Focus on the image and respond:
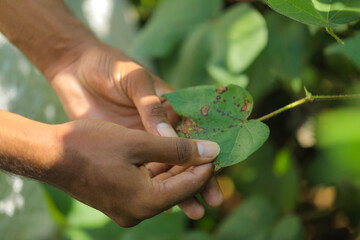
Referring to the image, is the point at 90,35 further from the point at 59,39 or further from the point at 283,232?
the point at 283,232

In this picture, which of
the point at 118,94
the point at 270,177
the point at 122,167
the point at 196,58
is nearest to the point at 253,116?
the point at 270,177

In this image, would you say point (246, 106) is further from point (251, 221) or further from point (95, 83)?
point (251, 221)

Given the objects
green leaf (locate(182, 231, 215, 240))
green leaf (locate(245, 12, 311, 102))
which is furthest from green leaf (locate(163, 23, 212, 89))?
green leaf (locate(182, 231, 215, 240))

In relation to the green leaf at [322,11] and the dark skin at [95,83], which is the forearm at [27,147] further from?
the green leaf at [322,11]

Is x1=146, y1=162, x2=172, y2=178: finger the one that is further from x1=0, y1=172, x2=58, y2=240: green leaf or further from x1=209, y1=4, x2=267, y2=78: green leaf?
x1=0, y1=172, x2=58, y2=240: green leaf

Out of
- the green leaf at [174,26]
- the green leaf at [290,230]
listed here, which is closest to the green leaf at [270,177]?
the green leaf at [290,230]

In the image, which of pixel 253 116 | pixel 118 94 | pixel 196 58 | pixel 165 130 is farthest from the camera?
pixel 253 116

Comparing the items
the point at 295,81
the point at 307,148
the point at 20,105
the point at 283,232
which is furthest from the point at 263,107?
the point at 20,105
